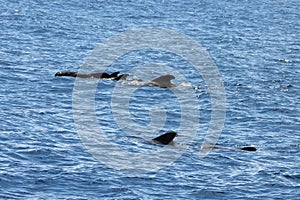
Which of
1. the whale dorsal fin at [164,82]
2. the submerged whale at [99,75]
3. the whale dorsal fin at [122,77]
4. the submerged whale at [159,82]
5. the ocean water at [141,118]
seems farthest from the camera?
the submerged whale at [99,75]

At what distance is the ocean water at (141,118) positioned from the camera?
1341 inches

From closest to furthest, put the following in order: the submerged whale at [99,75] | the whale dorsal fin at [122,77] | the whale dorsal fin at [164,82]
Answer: the whale dorsal fin at [164,82] → the whale dorsal fin at [122,77] → the submerged whale at [99,75]

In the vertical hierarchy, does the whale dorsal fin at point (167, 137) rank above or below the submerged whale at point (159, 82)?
below

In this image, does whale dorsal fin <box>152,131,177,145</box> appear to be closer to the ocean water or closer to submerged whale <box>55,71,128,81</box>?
the ocean water

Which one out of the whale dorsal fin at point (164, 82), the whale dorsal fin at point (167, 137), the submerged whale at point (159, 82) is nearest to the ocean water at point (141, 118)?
the whale dorsal fin at point (167, 137)

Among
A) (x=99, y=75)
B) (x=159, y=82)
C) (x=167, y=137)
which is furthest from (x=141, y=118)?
(x=99, y=75)

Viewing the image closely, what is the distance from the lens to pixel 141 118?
1810 inches

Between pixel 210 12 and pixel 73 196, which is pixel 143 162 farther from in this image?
pixel 210 12

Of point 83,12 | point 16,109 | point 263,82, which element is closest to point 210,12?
point 83,12

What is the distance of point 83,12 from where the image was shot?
102m

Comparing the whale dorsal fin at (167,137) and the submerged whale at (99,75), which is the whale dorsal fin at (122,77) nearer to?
the submerged whale at (99,75)

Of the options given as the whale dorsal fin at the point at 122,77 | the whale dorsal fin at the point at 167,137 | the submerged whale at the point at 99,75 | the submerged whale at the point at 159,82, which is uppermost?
the submerged whale at the point at 99,75

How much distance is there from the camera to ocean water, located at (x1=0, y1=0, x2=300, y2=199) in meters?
34.1

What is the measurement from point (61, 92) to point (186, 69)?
15642 millimetres
